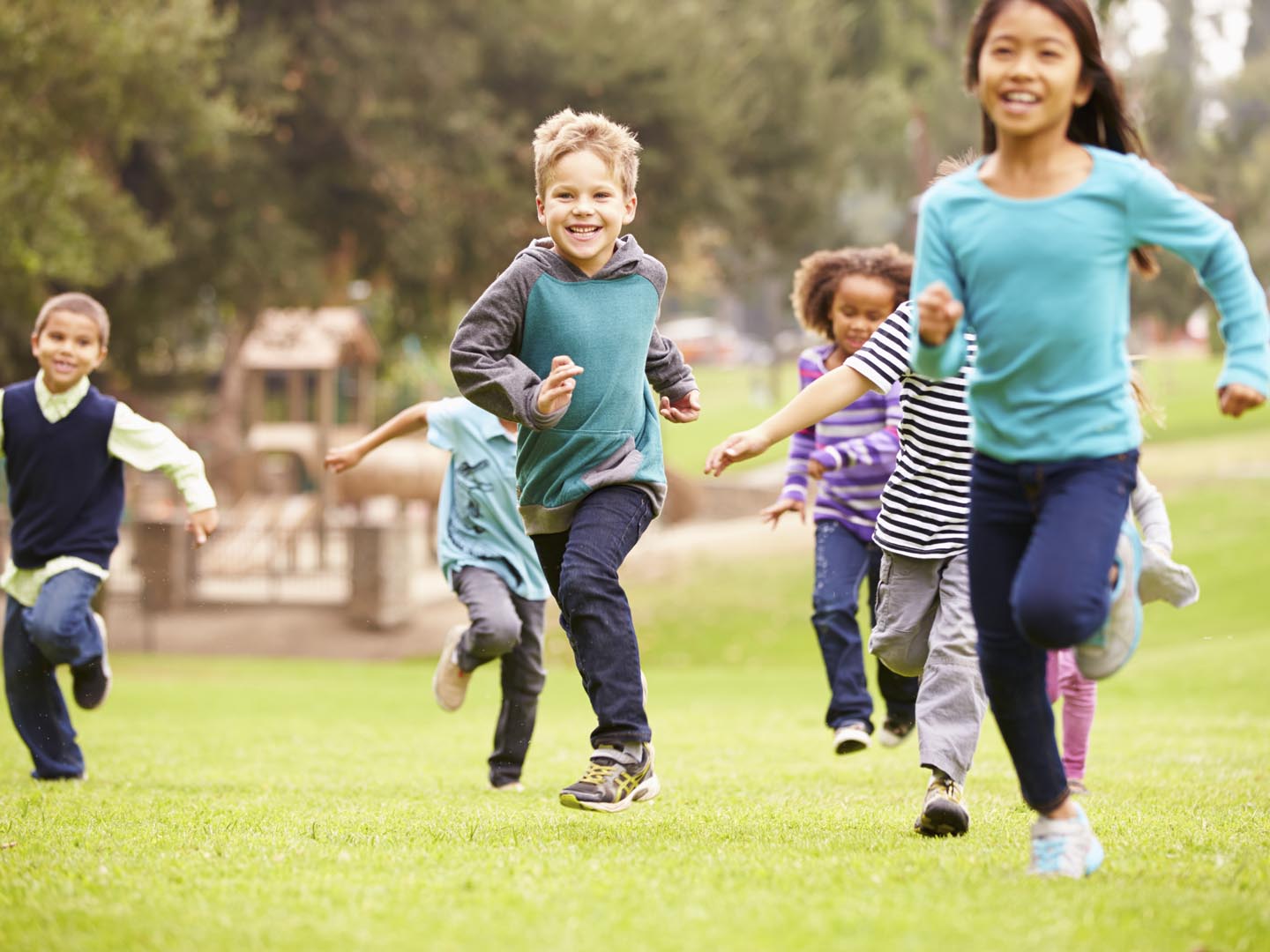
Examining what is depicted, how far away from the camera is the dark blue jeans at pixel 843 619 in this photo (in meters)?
7.47

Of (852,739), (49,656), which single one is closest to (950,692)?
(852,739)

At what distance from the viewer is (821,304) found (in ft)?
25.7

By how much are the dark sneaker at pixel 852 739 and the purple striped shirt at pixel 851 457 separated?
0.90 m

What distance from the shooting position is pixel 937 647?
18.4 feet

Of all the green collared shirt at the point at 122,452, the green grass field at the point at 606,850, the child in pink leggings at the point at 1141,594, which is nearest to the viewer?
the green grass field at the point at 606,850

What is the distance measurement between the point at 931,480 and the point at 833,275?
2287 mm

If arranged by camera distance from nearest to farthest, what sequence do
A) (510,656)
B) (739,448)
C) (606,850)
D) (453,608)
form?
(606,850), (739,448), (510,656), (453,608)

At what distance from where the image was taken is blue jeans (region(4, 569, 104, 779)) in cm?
737

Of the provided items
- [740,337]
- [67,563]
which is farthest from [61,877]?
[740,337]

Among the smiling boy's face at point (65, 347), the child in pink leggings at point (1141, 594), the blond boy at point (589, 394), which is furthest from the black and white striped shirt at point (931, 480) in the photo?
the smiling boy's face at point (65, 347)

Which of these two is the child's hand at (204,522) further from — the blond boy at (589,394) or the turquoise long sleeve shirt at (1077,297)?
the turquoise long sleeve shirt at (1077,297)

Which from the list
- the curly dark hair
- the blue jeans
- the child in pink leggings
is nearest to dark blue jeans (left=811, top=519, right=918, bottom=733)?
the child in pink leggings

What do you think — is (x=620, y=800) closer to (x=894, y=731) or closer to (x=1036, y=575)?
(x=1036, y=575)

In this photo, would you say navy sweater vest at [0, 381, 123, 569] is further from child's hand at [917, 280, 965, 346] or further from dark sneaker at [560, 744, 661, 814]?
child's hand at [917, 280, 965, 346]
